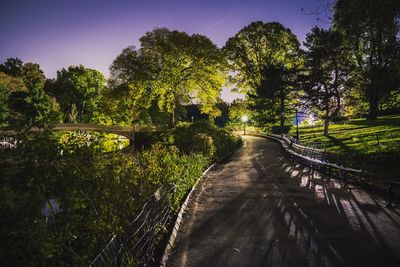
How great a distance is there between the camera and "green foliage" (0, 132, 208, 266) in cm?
347

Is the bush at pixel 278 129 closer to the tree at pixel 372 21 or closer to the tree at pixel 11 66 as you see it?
the tree at pixel 372 21

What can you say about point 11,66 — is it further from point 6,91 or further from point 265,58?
point 265,58

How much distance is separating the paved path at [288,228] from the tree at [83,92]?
54.0m

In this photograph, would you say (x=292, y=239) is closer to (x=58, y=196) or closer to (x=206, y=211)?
(x=206, y=211)

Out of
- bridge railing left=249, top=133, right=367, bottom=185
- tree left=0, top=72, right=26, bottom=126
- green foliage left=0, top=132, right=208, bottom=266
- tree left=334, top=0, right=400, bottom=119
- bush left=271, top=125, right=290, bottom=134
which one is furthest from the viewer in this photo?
bush left=271, top=125, right=290, bottom=134

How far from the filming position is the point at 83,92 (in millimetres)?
60625

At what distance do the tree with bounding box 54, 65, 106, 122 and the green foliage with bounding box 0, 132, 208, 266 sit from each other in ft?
190

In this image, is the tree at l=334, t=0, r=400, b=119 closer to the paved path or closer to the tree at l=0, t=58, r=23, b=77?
the paved path

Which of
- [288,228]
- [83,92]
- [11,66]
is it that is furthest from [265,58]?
[11,66]

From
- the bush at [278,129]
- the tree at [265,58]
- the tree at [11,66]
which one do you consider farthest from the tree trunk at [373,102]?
the tree at [11,66]

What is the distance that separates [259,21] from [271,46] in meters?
3.95

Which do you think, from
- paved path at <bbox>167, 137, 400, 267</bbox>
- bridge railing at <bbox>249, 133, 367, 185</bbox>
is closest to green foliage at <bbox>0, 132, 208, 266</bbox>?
paved path at <bbox>167, 137, 400, 267</bbox>

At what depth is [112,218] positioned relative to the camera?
6047 mm

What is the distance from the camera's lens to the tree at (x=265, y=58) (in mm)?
38219
